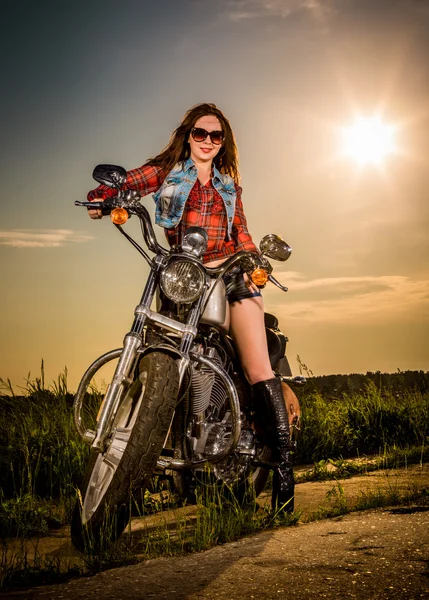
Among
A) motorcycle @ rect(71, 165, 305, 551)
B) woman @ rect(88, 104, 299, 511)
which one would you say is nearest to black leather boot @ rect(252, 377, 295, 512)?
woman @ rect(88, 104, 299, 511)

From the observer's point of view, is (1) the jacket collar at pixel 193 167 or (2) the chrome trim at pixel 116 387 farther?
(1) the jacket collar at pixel 193 167

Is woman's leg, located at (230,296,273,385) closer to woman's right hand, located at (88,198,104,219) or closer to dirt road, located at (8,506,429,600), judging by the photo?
woman's right hand, located at (88,198,104,219)

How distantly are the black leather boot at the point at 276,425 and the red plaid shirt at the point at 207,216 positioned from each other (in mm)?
825

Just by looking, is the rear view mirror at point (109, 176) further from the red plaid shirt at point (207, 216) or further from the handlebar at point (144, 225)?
the red plaid shirt at point (207, 216)

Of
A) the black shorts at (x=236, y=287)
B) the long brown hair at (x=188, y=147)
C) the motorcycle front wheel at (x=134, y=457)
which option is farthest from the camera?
the long brown hair at (x=188, y=147)

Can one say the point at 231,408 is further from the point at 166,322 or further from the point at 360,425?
the point at 360,425

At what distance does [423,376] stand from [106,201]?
610 centimetres

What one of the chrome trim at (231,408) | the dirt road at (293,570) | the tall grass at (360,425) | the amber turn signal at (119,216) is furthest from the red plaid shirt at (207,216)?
the tall grass at (360,425)

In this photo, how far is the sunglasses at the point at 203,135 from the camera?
4.45 meters

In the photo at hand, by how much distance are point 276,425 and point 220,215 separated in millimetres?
1299

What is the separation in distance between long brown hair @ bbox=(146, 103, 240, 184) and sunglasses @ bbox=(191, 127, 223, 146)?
14 centimetres

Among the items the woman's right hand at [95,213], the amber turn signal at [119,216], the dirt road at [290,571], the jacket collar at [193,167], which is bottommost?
the dirt road at [290,571]

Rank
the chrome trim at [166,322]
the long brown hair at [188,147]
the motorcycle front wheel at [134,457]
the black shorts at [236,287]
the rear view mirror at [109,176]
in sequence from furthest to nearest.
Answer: the long brown hair at [188,147] → the black shorts at [236,287] → the rear view mirror at [109,176] → the chrome trim at [166,322] → the motorcycle front wheel at [134,457]

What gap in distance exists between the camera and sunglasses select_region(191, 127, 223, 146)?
445 centimetres
